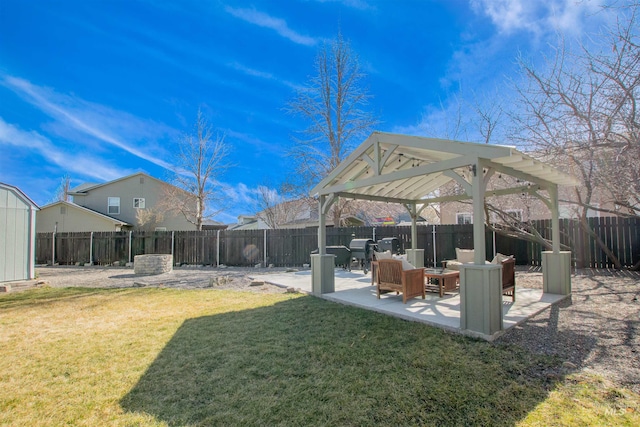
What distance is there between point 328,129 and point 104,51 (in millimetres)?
9568

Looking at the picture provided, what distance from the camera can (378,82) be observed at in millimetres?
16344

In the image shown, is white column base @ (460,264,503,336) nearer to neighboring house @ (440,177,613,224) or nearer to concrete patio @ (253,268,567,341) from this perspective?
concrete patio @ (253,268,567,341)

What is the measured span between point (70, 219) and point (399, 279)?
979 inches

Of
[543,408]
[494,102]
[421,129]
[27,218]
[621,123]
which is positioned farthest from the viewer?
[421,129]

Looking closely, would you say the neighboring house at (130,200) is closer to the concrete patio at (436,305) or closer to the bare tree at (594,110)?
the concrete patio at (436,305)

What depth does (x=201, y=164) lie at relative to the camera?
21.2m

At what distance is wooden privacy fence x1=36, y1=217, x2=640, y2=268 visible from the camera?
36.2 ft

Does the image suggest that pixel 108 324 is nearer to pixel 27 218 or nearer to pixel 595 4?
pixel 27 218

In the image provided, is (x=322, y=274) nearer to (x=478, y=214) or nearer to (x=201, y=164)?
(x=478, y=214)

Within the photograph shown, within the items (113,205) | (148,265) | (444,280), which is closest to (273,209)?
(113,205)

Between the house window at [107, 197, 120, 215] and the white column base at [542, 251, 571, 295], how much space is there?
26.7 metres

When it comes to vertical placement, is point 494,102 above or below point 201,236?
above

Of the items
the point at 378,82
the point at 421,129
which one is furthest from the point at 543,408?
the point at 378,82

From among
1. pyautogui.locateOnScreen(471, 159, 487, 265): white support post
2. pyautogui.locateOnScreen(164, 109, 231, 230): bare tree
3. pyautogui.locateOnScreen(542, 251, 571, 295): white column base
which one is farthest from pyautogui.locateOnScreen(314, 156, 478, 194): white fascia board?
pyautogui.locateOnScreen(164, 109, 231, 230): bare tree
